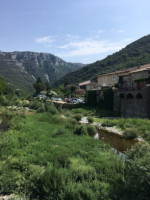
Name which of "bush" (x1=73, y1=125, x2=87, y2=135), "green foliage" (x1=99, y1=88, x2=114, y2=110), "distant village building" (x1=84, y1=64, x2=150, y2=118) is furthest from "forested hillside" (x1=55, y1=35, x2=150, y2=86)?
"bush" (x1=73, y1=125, x2=87, y2=135)

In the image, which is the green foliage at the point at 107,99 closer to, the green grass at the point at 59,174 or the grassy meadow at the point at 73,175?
the green grass at the point at 59,174

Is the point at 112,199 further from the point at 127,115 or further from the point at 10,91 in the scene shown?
the point at 10,91

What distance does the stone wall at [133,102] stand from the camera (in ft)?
81.1

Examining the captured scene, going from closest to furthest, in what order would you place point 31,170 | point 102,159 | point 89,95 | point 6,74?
point 31,170
point 102,159
point 89,95
point 6,74

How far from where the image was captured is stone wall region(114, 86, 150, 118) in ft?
81.1

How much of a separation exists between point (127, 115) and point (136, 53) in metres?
68.8

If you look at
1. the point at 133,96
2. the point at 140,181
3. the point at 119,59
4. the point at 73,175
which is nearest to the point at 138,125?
the point at 133,96

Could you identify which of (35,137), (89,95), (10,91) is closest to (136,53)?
(89,95)

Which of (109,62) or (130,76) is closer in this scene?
(130,76)

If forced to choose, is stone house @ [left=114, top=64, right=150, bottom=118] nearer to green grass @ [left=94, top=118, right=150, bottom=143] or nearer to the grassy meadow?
green grass @ [left=94, top=118, right=150, bottom=143]

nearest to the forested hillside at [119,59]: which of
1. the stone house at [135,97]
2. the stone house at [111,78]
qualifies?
the stone house at [111,78]

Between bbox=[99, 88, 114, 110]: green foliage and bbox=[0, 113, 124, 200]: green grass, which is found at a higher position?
bbox=[99, 88, 114, 110]: green foliage

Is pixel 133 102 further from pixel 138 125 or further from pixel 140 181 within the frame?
pixel 140 181

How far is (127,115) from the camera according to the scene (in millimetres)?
29594
